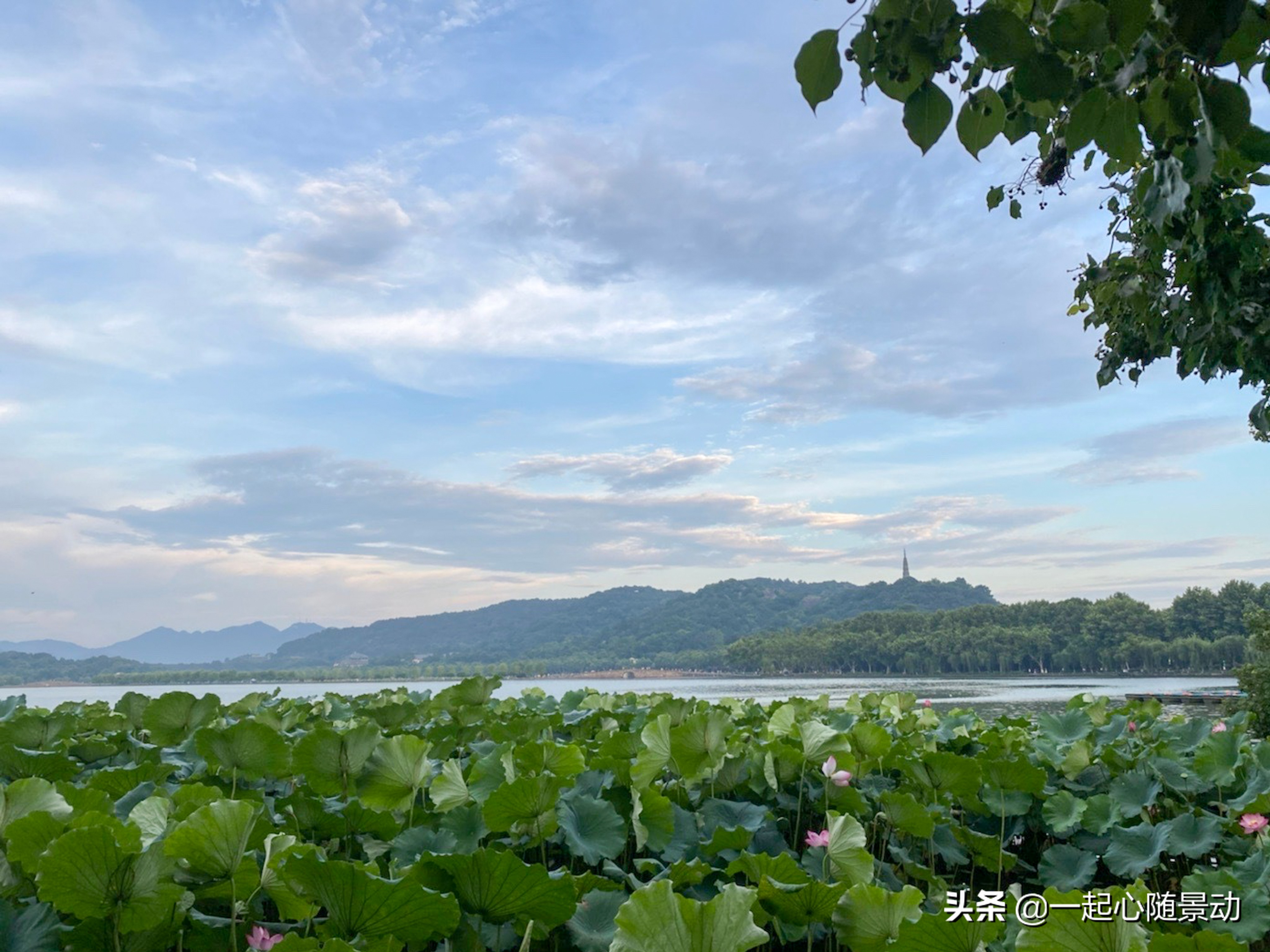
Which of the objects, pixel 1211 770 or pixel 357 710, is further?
pixel 357 710

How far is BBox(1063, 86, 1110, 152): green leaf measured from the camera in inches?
55.6

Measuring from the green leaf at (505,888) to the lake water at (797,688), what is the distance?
82.7 inches

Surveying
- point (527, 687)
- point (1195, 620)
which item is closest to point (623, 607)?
point (1195, 620)

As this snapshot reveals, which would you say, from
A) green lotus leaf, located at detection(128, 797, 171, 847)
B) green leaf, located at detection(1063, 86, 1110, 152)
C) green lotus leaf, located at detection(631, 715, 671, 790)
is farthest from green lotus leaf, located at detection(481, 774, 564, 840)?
green leaf, located at detection(1063, 86, 1110, 152)

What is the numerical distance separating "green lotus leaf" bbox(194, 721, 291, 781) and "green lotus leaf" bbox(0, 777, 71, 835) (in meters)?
0.55

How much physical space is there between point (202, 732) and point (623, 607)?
343 feet

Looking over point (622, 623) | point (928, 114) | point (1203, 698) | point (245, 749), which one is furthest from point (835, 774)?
point (622, 623)

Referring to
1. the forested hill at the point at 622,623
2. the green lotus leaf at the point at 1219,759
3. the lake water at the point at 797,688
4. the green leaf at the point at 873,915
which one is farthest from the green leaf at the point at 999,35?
the forested hill at the point at 622,623

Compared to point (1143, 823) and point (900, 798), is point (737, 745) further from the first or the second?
point (1143, 823)

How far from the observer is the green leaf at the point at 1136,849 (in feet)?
8.37

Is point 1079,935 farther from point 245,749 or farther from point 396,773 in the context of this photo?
point 245,749

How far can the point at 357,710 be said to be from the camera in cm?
403

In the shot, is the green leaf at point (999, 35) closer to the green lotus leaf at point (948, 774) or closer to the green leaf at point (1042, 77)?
the green leaf at point (1042, 77)

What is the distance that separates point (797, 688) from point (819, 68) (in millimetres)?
27496
